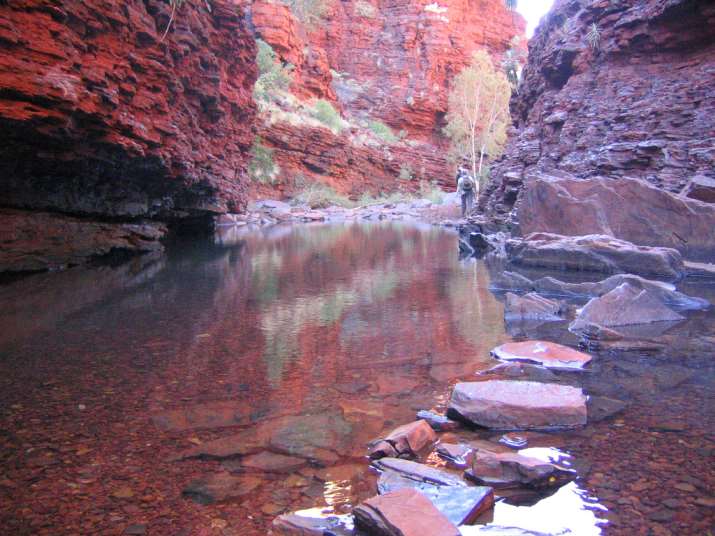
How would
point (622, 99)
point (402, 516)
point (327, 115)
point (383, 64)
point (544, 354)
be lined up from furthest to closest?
point (383, 64)
point (327, 115)
point (622, 99)
point (544, 354)
point (402, 516)

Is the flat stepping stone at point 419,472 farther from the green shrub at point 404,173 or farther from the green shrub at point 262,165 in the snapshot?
the green shrub at point 404,173

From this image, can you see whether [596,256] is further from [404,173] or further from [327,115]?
[404,173]

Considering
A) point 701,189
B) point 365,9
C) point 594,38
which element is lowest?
point 701,189

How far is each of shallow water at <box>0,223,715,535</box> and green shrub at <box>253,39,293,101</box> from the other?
97.3 ft

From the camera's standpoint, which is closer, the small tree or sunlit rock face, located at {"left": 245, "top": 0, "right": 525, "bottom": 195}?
the small tree

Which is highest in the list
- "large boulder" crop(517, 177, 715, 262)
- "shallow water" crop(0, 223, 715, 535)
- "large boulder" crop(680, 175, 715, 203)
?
"large boulder" crop(680, 175, 715, 203)

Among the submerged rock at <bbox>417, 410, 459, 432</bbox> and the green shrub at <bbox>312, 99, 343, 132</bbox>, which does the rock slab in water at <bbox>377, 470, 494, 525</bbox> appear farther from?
the green shrub at <bbox>312, 99, 343, 132</bbox>

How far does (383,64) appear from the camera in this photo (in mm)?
49188

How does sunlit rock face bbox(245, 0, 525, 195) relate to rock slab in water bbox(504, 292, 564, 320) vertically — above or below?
above

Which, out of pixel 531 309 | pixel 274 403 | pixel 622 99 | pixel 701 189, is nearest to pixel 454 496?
pixel 274 403

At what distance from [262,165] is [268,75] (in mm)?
6630

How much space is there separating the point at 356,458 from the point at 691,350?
9.79 feet

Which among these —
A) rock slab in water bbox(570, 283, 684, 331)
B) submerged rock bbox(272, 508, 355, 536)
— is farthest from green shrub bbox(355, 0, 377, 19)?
submerged rock bbox(272, 508, 355, 536)

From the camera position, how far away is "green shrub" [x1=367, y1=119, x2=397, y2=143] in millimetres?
43031
